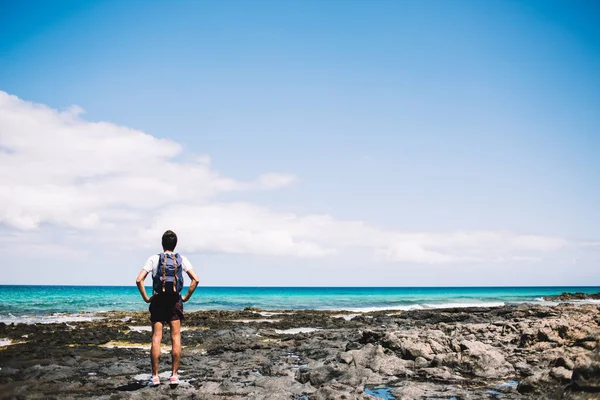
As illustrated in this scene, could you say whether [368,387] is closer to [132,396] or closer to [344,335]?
[132,396]

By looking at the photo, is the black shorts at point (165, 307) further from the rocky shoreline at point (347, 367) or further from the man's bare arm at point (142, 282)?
the rocky shoreline at point (347, 367)

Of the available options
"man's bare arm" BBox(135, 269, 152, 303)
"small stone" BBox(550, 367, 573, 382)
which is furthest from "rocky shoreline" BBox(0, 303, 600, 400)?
"man's bare arm" BBox(135, 269, 152, 303)

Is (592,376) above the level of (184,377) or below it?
above

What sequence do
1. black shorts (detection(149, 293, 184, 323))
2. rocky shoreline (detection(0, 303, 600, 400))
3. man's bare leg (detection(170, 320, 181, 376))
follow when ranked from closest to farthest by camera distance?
rocky shoreline (detection(0, 303, 600, 400)) < black shorts (detection(149, 293, 184, 323)) < man's bare leg (detection(170, 320, 181, 376))

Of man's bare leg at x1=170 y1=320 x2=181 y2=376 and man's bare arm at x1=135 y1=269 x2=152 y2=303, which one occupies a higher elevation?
man's bare arm at x1=135 y1=269 x2=152 y2=303

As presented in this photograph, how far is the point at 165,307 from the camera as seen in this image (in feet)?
27.1

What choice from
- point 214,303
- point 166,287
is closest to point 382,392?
point 166,287

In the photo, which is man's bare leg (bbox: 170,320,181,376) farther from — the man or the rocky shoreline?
the rocky shoreline

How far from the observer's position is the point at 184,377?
991 centimetres

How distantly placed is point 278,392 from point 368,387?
6.08 ft

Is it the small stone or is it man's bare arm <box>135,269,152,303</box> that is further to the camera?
man's bare arm <box>135,269,152,303</box>

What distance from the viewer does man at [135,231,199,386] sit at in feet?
26.4

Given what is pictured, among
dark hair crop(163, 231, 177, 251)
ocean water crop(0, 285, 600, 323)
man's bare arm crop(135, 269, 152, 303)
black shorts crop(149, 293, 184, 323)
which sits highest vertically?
dark hair crop(163, 231, 177, 251)

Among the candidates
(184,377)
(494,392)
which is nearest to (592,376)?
(494,392)
